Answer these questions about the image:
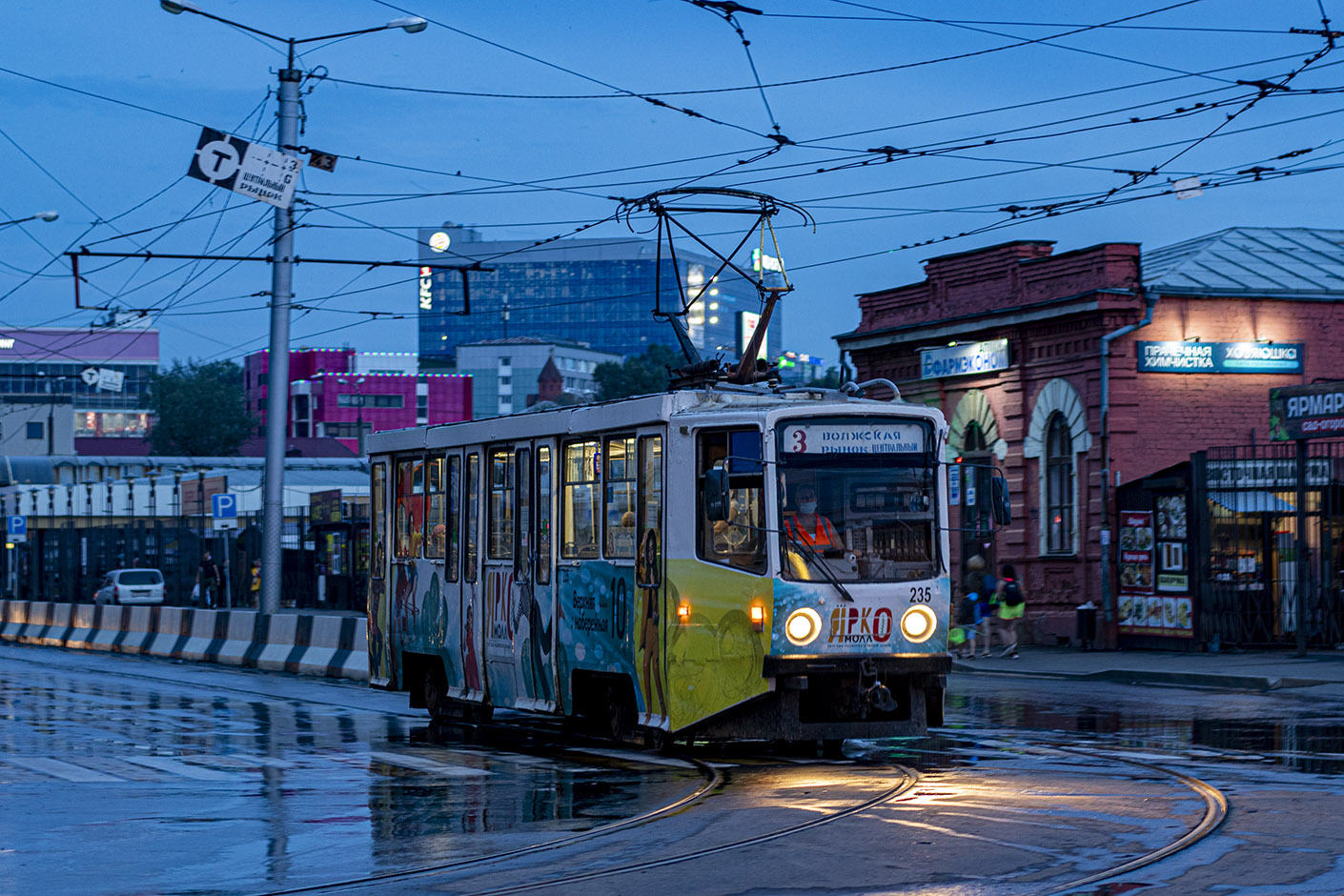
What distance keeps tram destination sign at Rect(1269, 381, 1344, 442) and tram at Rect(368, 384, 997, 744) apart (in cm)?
1392

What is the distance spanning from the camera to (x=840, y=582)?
547 inches

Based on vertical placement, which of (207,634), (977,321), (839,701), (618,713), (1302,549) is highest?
(977,321)

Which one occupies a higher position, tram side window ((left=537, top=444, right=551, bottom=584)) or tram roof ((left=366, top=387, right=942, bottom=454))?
tram roof ((left=366, top=387, right=942, bottom=454))

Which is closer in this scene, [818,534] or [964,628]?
[818,534]

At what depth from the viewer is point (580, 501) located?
15.8 m

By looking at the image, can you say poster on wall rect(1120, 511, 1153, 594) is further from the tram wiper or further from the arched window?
the tram wiper

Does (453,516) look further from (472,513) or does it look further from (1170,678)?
(1170,678)

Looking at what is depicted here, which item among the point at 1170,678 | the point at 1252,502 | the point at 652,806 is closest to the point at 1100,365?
the point at 1252,502

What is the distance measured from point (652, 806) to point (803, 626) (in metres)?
2.53

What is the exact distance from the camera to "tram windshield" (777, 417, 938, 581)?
1388 centimetres

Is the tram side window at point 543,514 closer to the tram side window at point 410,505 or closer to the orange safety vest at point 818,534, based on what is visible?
the tram side window at point 410,505

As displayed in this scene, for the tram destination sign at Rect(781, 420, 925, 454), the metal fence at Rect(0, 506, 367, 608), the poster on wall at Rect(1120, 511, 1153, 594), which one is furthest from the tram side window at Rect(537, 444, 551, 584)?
the metal fence at Rect(0, 506, 367, 608)

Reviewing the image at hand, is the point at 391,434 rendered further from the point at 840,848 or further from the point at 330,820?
the point at 840,848

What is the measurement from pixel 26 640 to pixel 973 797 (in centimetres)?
3427
